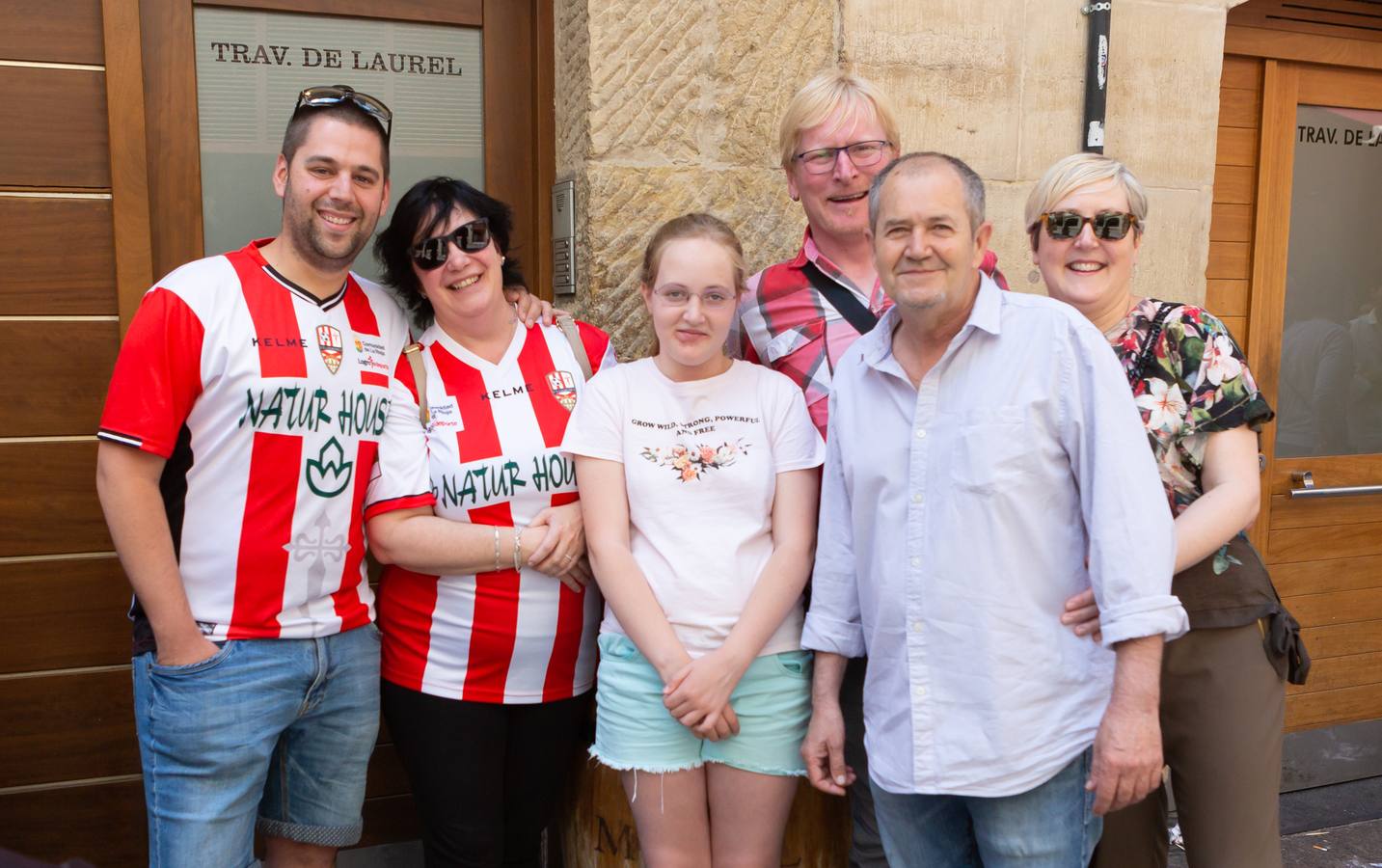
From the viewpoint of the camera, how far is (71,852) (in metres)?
2.80

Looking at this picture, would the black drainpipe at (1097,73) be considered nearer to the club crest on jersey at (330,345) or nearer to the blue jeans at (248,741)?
the club crest on jersey at (330,345)

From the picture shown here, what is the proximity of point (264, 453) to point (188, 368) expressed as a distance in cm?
22

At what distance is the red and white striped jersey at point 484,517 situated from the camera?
2.23m

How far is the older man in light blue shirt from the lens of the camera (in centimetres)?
166

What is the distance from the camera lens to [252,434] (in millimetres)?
2051

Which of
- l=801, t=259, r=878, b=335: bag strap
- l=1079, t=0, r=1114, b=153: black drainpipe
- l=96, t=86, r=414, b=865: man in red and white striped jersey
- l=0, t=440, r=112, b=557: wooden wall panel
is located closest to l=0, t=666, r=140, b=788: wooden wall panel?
l=0, t=440, r=112, b=557: wooden wall panel

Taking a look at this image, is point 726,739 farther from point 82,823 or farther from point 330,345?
point 82,823

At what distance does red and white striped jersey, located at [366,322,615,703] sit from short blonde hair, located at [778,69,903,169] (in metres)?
0.83

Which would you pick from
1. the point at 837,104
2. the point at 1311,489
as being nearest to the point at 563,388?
the point at 837,104

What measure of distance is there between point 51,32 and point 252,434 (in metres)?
1.37

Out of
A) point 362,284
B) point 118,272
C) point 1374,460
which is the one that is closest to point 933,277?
point 362,284

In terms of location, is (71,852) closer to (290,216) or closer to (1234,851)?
(290,216)

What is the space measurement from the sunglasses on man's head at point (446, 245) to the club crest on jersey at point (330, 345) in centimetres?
26

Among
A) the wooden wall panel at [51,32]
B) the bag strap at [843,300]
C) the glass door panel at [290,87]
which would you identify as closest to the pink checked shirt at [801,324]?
the bag strap at [843,300]
